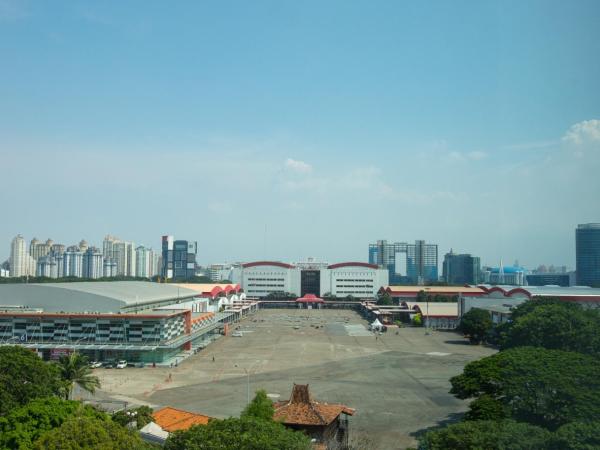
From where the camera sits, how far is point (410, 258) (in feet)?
441

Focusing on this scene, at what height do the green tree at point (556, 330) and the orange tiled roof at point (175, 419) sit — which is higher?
the green tree at point (556, 330)

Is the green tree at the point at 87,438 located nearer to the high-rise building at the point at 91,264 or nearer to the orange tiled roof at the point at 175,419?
the orange tiled roof at the point at 175,419

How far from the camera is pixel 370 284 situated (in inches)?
2827

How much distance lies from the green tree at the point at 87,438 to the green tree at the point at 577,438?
6589mm

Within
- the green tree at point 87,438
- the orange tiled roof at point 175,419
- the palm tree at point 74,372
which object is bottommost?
the orange tiled roof at point 175,419

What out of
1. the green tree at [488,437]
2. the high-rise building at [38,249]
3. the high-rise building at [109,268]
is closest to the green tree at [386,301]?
the green tree at [488,437]

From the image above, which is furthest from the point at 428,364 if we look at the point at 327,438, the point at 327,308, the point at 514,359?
the point at 327,308

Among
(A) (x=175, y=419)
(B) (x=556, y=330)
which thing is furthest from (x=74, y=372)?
(B) (x=556, y=330)

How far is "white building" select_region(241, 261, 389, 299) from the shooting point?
7206cm

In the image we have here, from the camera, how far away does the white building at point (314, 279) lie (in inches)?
2837

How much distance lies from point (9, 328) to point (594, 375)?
2560cm

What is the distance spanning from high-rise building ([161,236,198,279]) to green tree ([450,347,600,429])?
103574 millimetres

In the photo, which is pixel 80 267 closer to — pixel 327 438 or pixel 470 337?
pixel 470 337

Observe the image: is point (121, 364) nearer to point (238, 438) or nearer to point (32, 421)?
point (32, 421)
